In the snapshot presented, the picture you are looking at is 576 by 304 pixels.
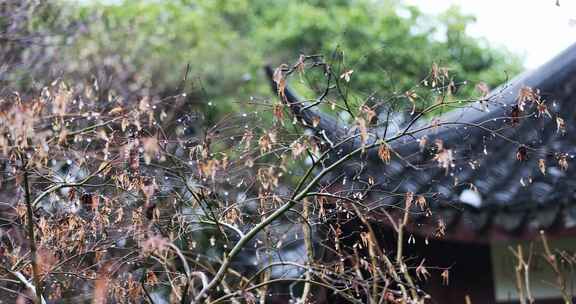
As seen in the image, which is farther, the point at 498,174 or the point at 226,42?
the point at 226,42

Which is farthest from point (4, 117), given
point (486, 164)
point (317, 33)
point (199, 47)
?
point (317, 33)

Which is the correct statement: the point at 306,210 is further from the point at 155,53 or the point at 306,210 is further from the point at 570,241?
the point at 155,53

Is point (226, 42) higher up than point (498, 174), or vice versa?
point (226, 42)

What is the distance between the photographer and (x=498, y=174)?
474cm

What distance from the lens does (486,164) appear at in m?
4.84

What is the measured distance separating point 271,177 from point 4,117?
3.69ft

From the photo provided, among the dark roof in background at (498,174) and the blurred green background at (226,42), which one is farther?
the blurred green background at (226,42)

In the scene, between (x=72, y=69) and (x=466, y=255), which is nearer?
(x=466, y=255)

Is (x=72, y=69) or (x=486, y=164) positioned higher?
(x=72, y=69)

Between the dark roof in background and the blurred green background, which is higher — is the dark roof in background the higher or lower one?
the lower one

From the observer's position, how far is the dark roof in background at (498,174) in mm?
4324

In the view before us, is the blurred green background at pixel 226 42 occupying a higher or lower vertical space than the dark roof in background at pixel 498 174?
higher

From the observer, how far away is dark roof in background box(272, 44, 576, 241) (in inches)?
170

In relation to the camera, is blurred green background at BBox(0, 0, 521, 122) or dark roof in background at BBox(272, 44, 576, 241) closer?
dark roof in background at BBox(272, 44, 576, 241)
